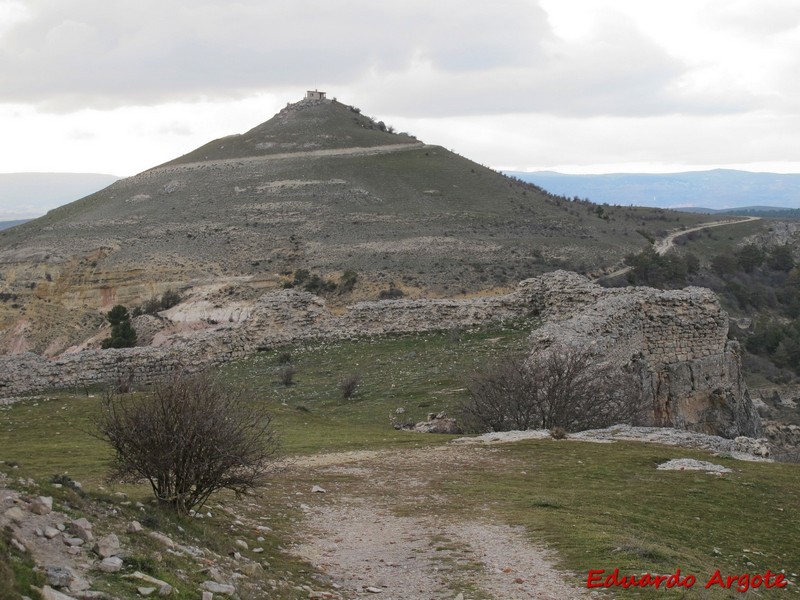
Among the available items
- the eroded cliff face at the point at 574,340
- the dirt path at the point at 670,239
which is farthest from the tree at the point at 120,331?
the dirt path at the point at 670,239

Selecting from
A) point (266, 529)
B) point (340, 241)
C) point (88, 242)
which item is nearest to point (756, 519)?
point (266, 529)

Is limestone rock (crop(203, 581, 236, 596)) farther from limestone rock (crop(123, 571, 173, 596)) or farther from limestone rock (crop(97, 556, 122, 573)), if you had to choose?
limestone rock (crop(97, 556, 122, 573))

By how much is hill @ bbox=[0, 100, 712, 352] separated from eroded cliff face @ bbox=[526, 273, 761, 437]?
31.0 metres

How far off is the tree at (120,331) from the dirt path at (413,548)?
1313 inches

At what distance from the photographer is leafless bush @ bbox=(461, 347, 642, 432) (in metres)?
18.1

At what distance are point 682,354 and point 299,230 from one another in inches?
1906

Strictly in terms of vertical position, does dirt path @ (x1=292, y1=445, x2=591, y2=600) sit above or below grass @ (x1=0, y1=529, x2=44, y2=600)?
below

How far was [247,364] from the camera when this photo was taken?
26250 millimetres

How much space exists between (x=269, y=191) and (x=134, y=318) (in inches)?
1130

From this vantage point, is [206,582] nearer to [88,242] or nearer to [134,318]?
[134,318]

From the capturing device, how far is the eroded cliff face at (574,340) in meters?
22.4

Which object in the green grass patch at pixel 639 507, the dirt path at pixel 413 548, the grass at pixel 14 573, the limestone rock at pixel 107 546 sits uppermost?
the grass at pixel 14 573

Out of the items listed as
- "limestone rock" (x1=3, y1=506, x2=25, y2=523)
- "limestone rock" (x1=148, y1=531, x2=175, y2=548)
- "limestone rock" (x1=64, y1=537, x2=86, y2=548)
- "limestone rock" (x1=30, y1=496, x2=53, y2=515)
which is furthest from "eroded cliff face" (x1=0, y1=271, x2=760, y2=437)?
"limestone rock" (x1=64, y1=537, x2=86, y2=548)

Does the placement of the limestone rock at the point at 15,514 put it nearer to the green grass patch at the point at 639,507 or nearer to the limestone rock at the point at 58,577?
the limestone rock at the point at 58,577
